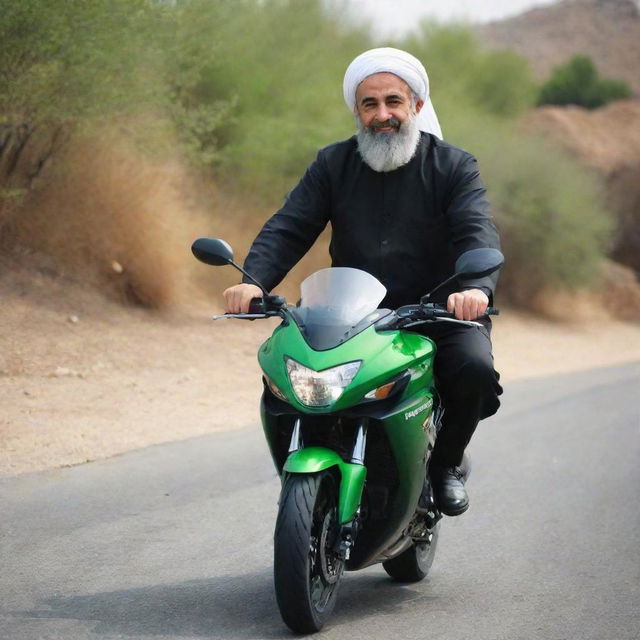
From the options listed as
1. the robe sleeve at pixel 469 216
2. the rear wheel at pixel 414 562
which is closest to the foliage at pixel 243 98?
the robe sleeve at pixel 469 216

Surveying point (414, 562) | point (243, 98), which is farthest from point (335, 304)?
point (243, 98)

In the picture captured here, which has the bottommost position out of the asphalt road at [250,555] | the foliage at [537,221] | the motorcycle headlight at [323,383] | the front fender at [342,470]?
the foliage at [537,221]

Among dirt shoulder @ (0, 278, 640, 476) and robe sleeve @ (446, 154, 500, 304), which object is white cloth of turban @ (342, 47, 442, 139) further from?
dirt shoulder @ (0, 278, 640, 476)

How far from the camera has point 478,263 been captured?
174 inches

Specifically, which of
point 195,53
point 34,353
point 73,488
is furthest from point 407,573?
point 195,53

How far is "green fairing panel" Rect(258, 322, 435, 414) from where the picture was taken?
4273mm

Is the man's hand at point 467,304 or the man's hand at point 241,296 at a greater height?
the man's hand at point 467,304

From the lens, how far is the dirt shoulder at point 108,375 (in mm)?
8977

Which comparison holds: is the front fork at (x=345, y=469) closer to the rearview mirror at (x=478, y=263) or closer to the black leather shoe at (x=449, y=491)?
the rearview mirror at (x=478, y=263)

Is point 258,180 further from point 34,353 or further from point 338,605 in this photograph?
point 338,605

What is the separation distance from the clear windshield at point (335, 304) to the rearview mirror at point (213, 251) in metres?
0.32

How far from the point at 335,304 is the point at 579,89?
6229 cm

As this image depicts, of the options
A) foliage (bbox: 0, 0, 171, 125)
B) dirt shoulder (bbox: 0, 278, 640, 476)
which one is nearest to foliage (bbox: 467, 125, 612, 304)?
dirt shoulder (bbox: 0, 278, 640, 476)

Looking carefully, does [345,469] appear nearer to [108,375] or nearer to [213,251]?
[213,251]
